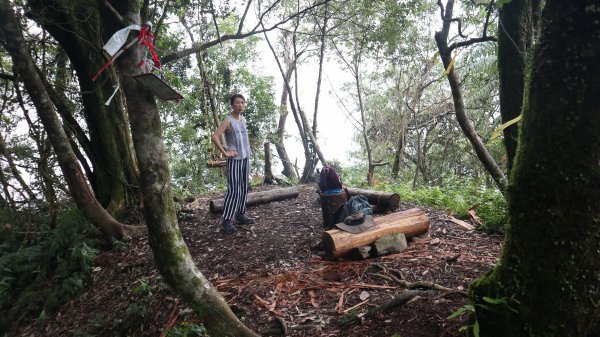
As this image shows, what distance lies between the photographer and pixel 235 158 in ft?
17.0

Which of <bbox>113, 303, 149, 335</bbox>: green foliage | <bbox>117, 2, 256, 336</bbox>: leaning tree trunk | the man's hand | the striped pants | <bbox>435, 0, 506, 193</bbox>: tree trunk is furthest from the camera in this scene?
the striped pants

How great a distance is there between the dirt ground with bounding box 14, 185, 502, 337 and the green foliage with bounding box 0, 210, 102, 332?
20cm

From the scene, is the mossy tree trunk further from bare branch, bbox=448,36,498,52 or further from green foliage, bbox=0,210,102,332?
bare branch, bbox=448,36,498,52

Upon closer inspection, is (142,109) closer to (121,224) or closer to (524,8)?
(121,224)

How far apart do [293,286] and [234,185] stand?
2.01 metres

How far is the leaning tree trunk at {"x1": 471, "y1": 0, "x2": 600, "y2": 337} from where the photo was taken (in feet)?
5.26

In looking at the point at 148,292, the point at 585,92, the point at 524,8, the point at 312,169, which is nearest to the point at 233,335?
the point at 148,292

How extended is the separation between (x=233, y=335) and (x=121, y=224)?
3662 mm

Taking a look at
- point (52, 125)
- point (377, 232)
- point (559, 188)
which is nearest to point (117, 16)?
point (52, 125)

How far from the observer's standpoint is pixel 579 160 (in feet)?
5.41

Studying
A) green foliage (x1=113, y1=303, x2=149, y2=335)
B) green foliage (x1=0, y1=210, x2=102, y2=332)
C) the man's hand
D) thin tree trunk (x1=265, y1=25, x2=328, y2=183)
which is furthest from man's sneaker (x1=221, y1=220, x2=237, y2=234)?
thin tree trunk (x1=265, y1=25, x2=328, y2=183)

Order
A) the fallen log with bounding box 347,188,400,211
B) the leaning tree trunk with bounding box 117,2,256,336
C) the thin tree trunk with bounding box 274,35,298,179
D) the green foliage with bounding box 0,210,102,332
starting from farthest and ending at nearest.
Result: the thin tree trunk with bounding box 274,35,298,179 → the fallen log with bounding box 347,188,400,211 → the green foliage with bounding box 0,210,102,332 → the leaning tree trunk with bounding box 117,2,256,336

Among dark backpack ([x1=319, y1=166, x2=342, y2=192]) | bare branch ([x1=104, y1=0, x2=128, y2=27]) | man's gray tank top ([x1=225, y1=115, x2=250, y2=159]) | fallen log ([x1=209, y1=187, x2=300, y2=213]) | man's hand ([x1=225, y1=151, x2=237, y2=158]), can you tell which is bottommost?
fallen log ([x1=209, y1=187, x2=300, y2=213])

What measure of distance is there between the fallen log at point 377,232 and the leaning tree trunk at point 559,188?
2.33 metres
